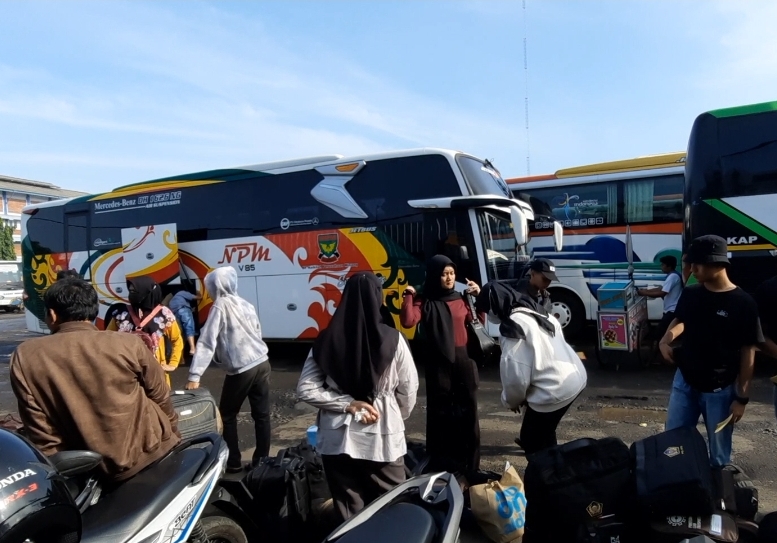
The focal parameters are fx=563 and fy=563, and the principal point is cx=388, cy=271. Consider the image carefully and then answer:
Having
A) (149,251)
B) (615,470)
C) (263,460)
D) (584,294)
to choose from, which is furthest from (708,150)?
(149,251)

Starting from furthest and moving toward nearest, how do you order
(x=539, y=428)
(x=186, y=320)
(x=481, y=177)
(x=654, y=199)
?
1. (x=654, y=199)
2. (x=481, y=177)
3. (x=186, y=320)
4. (x=539, y=428)

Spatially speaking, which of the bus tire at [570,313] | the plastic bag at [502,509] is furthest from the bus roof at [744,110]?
the plastic bag at [502,509]

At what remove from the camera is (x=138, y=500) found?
229 cm

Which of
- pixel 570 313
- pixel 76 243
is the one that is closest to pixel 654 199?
pixel 570 313

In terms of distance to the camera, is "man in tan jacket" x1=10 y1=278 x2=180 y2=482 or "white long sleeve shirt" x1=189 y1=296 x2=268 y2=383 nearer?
"man in tan jacket" x1=10 y1=278 x2=180 y2=482

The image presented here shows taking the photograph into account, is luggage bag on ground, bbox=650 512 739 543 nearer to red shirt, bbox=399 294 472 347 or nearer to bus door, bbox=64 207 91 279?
red shirt, bbox=399 294 472 347

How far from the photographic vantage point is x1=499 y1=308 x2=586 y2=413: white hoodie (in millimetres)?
3607

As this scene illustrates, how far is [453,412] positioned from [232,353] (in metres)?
1.81

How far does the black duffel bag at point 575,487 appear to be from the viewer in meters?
2.95

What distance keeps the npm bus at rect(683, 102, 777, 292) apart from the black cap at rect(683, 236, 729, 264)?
4.36 m

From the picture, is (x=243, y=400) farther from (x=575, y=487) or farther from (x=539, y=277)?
(x=575, y=487)

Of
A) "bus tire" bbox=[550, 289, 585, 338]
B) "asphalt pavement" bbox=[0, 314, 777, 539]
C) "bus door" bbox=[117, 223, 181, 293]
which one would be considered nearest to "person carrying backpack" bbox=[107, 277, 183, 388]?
"asphalt pavement" bbox=[0, 314, 777, 539]

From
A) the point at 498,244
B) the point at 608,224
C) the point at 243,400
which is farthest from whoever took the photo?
the point at 608,224

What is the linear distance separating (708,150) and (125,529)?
7749 millimetres
